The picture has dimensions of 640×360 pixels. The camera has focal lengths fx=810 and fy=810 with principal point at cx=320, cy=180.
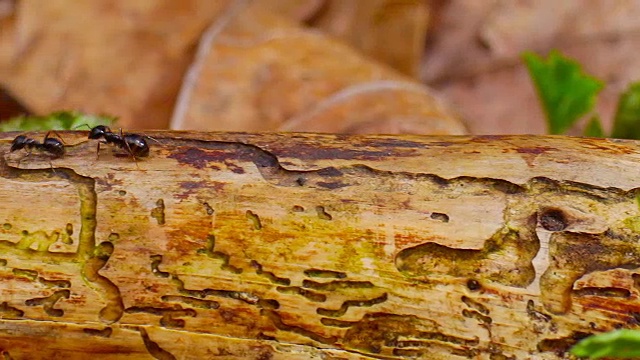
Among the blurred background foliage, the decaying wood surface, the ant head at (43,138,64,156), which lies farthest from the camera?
the blurred background foliage

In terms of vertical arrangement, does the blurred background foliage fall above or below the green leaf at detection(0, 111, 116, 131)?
above

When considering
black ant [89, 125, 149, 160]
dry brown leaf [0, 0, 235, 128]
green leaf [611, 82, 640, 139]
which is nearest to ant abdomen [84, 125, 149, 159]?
black ant [89, 125, 149, 160]

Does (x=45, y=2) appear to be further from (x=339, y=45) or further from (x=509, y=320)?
(x=509, y=320)

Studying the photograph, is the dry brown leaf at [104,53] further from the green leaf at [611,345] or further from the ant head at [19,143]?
the green leaf at [611,345]

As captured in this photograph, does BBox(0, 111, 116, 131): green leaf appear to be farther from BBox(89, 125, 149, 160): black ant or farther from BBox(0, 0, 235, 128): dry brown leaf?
BBox(0, 0, 235, 128): dry brown leaf

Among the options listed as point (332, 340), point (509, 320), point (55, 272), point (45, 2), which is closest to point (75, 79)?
point (45, 2)

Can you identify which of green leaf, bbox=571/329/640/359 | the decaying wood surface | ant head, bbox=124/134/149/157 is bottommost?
green leaf, bbox=571/329/640/359

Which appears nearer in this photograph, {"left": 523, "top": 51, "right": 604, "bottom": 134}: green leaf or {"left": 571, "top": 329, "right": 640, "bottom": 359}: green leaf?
{"left": 571, "top": 329, "right": 640, "bottom": 359}: green leaf
